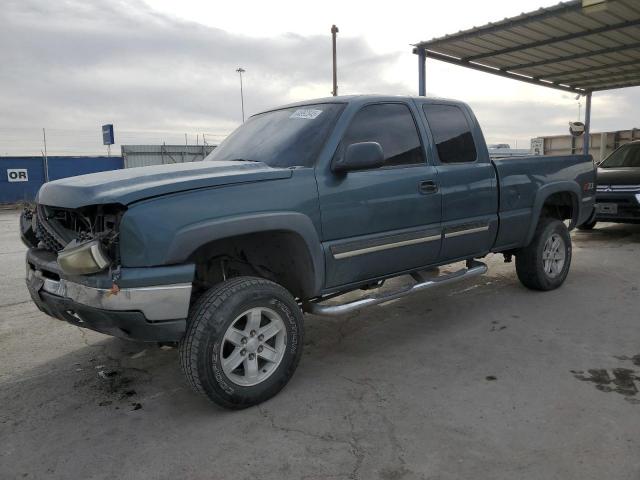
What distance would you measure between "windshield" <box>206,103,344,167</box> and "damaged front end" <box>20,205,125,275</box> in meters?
1.20

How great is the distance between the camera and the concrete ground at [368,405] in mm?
2537

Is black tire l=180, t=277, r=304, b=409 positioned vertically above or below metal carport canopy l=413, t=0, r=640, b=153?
below

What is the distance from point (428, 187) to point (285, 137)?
1168mm

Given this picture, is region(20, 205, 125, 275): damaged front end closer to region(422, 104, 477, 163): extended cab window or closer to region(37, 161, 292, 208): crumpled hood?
region(37, 161, 292, 208): crumpled hood

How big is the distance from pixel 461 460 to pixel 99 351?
2921 millimetres

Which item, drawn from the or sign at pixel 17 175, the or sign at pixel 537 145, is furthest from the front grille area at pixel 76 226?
the or sign at pixel 17 175

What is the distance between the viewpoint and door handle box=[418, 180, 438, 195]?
399 cm

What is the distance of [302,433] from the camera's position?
2818 millimetres

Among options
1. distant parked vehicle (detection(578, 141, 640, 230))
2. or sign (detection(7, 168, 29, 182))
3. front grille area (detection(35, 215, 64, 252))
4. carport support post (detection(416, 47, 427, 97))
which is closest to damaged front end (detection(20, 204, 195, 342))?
front grille area (detection(35, 215, 64, 252))

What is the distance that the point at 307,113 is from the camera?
12.8ft

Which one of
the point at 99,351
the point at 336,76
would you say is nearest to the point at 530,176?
the point at 99,351

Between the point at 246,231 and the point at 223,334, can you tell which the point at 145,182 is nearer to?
the point at 246,231

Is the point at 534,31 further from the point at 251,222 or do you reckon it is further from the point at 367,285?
the point at 251,222

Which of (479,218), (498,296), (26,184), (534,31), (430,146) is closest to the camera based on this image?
(430,146)
